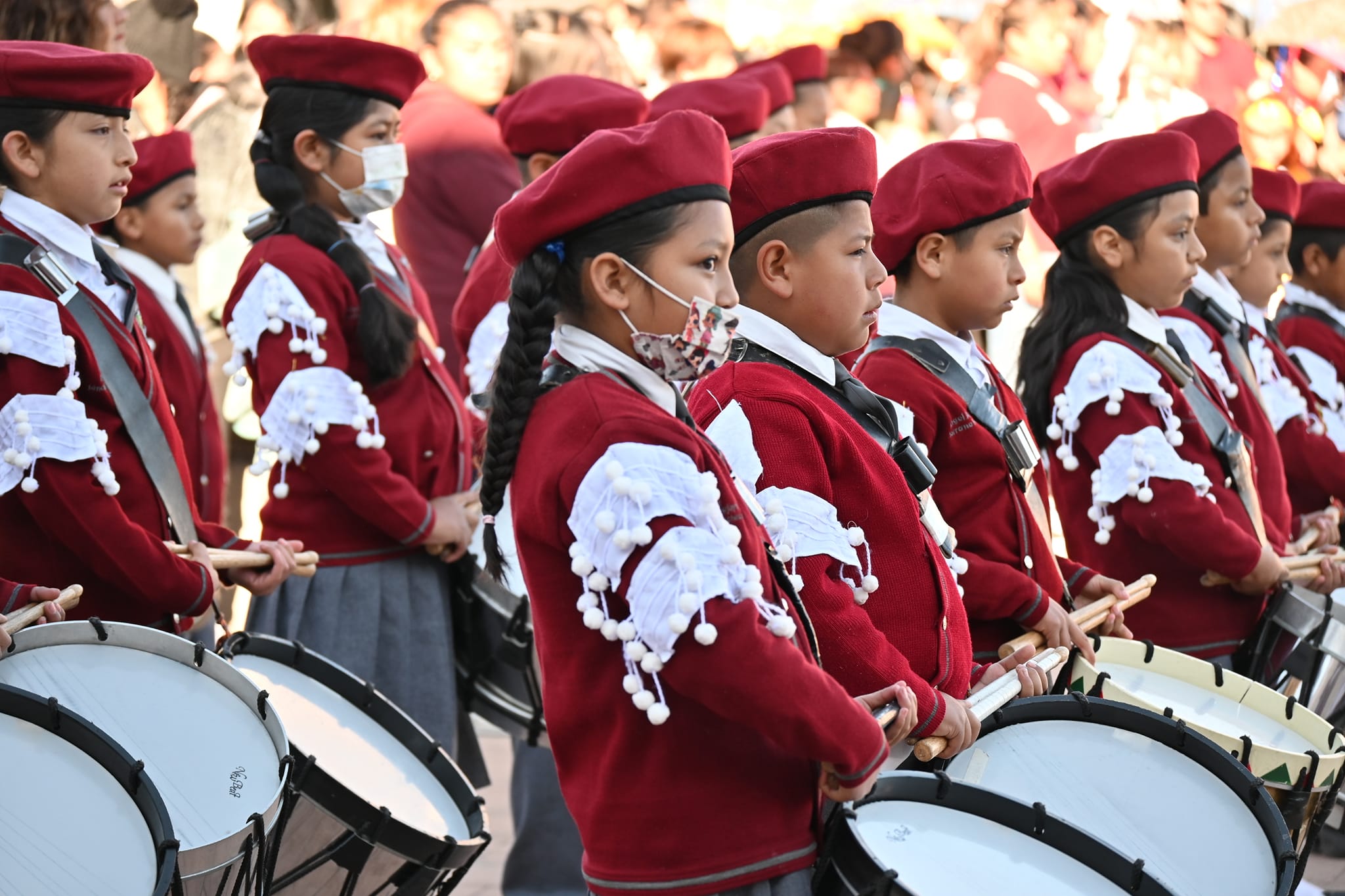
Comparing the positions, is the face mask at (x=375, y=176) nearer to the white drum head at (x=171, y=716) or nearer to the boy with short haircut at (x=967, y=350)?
the boy with short haircut at (x=967, y=350)

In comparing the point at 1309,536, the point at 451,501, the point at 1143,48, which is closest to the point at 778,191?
the point at 451,501

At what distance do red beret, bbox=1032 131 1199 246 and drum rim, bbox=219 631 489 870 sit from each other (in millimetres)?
2149

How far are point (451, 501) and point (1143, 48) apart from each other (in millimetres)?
7977

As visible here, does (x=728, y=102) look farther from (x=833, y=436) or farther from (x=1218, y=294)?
(x=833, y=436)

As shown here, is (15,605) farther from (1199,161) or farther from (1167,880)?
(1199,161)

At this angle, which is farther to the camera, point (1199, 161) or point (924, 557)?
point (1199, 161)

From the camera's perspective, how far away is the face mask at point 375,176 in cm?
420

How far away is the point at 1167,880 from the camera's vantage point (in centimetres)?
261

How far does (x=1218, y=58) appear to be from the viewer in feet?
37.1

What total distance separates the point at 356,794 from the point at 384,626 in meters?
1.35

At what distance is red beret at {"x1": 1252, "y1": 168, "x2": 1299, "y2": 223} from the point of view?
5.43 m

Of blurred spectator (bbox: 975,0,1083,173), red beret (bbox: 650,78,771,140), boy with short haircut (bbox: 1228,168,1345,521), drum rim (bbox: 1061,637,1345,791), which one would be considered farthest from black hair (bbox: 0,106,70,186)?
blurred spectator (bbox: 975,0,1083,173)

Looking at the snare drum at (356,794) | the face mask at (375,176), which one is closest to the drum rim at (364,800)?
the snare drum at (356,794)

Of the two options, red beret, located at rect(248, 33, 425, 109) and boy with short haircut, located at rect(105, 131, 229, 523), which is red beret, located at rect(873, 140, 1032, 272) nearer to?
red beret, located at rect(248, 33, 425, 109)
